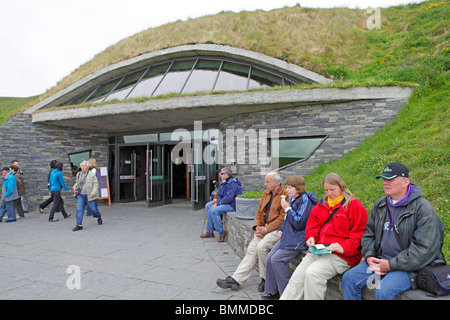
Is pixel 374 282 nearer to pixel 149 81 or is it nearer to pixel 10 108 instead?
pixel 149 81

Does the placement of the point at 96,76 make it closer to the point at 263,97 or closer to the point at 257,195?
the point at 263,97

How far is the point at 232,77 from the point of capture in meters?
10.8

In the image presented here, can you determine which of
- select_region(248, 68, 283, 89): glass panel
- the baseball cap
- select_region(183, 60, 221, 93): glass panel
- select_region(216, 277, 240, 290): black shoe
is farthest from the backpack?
select_region(183, 60, 221, 93): glass panel

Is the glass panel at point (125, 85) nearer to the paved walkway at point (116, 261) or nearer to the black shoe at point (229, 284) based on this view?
the paved walkway at point (116, 261)

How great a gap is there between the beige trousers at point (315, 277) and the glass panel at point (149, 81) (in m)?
8.81

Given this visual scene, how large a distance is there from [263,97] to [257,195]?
388cm

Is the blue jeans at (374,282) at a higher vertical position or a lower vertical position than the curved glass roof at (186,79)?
lower

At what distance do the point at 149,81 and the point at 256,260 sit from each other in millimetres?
9481

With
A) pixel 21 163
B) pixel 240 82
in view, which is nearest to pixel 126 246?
pixel 240 82

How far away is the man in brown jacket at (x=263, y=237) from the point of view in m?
3.93

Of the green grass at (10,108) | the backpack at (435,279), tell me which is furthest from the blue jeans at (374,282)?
the green grass at (10,108)

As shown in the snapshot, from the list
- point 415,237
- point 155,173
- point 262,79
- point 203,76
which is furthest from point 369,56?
point 415,237

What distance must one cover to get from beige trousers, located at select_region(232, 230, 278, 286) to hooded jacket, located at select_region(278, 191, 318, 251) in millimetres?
347

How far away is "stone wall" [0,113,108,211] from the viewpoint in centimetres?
1116
